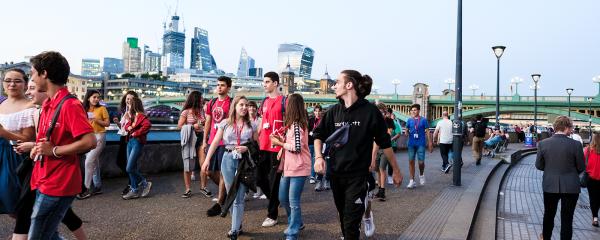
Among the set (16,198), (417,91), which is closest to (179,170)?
(16,198)

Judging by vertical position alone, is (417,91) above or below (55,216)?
above

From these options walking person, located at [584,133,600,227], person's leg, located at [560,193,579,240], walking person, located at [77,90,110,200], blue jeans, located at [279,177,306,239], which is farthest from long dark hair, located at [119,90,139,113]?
walking person, located at [584,133,600,227]

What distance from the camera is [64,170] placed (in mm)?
2742

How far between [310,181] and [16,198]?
666 cm

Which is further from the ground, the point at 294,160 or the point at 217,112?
the point at 217,112

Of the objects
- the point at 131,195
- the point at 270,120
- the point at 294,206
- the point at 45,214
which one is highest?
the point at 270,120

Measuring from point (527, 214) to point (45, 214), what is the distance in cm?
746

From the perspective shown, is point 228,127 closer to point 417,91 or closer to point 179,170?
point 179,170

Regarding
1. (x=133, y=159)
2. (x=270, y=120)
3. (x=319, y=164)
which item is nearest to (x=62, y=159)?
(x=319, y=164)

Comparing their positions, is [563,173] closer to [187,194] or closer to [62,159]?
[62,159]

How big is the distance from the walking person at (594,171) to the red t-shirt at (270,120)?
16.0 feet

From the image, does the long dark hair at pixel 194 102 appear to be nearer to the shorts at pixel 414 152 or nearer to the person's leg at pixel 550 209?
the shorts at pixel 414 152

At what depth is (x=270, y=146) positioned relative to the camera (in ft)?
18.2

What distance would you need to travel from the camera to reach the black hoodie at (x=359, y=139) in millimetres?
3627
